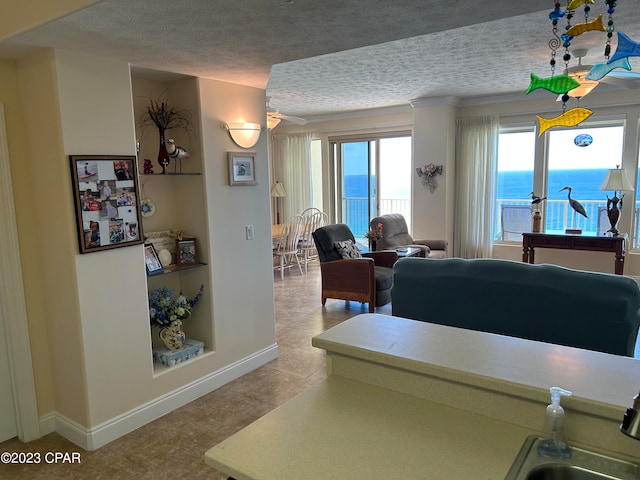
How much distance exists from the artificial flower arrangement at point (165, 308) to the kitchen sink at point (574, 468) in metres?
2.58

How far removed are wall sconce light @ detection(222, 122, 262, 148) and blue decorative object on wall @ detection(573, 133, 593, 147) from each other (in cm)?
445

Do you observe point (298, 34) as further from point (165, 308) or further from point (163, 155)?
point (165, 308)

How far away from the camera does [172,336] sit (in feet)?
10.7

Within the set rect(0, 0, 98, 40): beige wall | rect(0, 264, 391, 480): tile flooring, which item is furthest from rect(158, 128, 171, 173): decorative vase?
rect(0, 264, 391, 480): tile flooring

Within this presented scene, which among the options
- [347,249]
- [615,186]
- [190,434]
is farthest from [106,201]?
[615,186]

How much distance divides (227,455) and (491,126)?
661 centimetres

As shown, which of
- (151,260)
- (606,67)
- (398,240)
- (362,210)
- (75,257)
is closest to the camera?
(75,257)

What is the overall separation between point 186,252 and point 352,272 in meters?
2.34

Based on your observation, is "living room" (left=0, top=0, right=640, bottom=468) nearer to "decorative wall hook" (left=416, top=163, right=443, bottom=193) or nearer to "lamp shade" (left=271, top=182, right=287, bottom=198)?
"decorative wall hook" (left=416, top=163, right=443, bottom=193)

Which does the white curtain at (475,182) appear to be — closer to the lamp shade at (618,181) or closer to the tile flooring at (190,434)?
the lamp shade at (618,181)

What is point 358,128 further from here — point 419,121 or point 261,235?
point 261,235

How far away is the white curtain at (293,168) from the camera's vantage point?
28.8ft

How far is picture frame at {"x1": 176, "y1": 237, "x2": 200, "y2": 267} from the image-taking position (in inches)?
130

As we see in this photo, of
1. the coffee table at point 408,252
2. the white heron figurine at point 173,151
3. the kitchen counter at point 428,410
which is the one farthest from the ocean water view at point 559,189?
the kitchen counter at point 428,410
